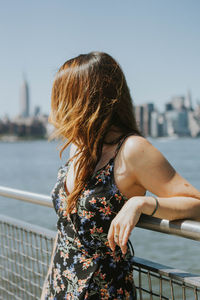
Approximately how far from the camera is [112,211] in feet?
4.88

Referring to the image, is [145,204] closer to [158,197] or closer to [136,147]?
[158,197]

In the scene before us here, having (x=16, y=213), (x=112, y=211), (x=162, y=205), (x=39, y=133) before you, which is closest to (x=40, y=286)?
(x=112, y=211)

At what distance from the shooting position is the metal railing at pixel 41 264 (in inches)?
56.2

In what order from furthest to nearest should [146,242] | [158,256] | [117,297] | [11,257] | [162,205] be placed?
[146,242]
[158,256]
[11,257]
[117,297]
[162,205]

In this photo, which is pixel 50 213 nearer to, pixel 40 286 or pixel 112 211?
pixel 40 286

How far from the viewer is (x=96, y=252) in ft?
5.01

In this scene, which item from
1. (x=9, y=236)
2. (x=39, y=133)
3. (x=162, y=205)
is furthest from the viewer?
(x=39, y=133)

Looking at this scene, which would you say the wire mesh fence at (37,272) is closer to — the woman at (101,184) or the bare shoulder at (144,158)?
the woman at (101,184)

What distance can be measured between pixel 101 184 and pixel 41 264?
3.33ft

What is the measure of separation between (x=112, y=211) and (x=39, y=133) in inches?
4570

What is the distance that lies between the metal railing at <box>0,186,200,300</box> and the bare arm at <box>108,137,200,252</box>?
0.16ft

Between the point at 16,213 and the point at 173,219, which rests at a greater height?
the point at 173,219

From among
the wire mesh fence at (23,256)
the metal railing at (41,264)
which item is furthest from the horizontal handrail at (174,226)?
the wire mesh fence at (23,256)

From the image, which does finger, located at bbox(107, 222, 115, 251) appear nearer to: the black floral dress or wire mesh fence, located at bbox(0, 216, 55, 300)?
the black floral dress
